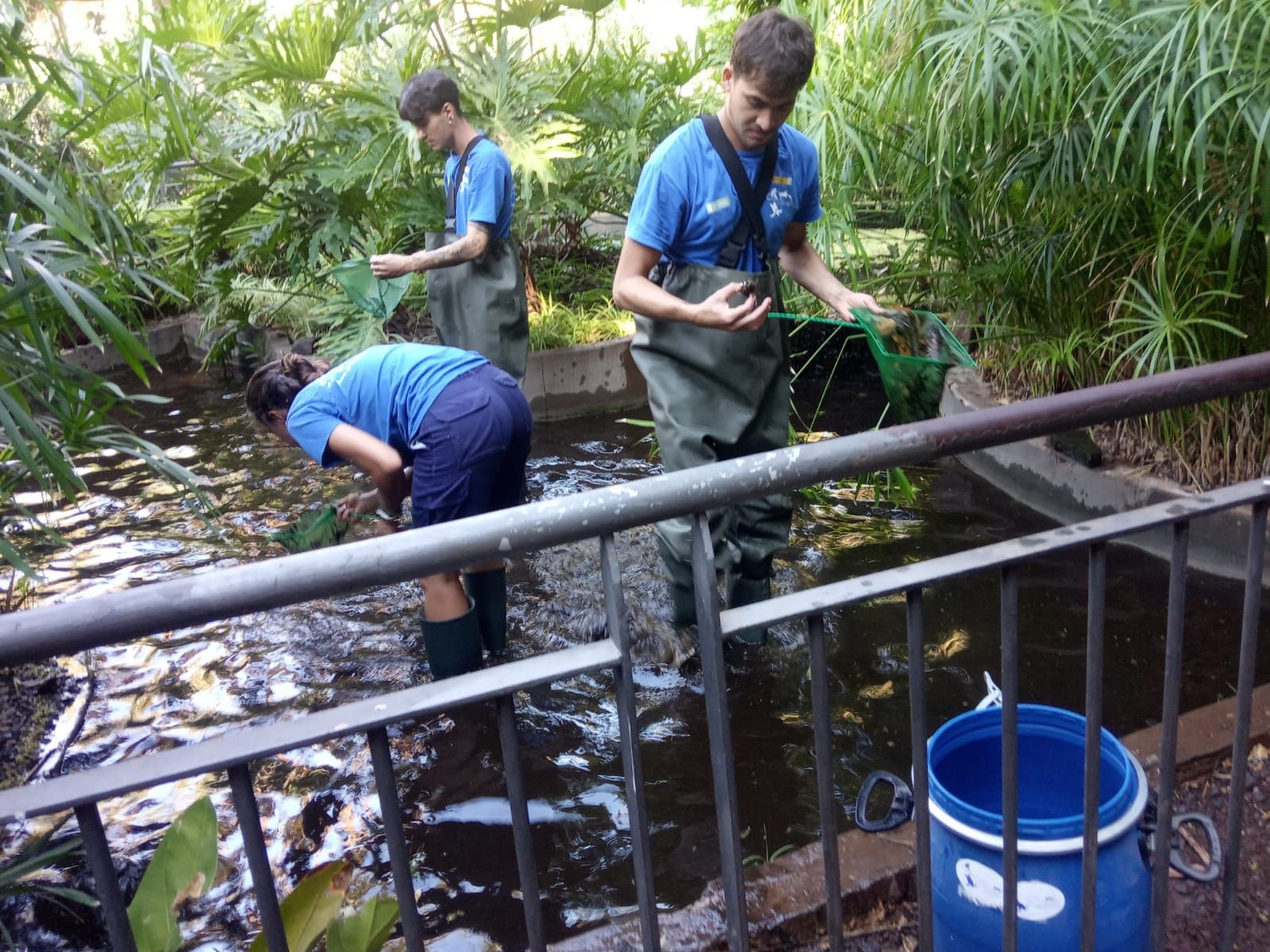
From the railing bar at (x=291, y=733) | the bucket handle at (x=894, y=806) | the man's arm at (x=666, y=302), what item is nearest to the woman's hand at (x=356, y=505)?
the man's arm at (x=666, y=302)

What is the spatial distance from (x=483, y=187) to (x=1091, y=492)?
2856 mm

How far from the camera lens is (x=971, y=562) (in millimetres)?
1314

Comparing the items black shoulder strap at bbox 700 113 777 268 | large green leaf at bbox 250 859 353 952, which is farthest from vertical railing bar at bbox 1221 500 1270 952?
black shoulder strap at bbox 700 113 777 268

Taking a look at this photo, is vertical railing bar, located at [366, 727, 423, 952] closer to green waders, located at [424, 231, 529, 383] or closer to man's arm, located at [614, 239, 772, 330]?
man's arm, located at [614, 239, 772, 330]

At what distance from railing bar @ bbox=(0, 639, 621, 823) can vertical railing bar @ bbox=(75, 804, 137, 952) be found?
3cm

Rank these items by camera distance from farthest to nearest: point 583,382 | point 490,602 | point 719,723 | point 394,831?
point 583,382 → point 490,602 → point 719,723 → point 394,831

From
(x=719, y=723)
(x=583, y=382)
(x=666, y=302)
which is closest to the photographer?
(x=719, y=723)

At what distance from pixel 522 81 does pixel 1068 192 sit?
3657mm

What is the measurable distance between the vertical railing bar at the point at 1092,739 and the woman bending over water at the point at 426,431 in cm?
194

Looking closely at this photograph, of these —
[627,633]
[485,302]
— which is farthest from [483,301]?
[627,633]

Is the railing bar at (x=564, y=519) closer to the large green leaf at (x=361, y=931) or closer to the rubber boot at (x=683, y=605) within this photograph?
the large green leaf at (x=361, y=931)

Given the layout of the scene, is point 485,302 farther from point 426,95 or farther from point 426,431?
point 426,431

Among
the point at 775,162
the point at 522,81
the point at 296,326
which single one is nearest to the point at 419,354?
the point at 775,162

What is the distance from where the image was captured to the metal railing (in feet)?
3.17
